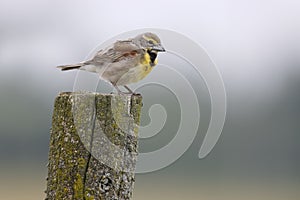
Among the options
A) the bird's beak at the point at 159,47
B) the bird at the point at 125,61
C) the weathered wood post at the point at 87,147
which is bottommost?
the weathered wood post at the point at 87,147

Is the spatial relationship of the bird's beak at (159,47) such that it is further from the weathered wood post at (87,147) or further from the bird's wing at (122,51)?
the weathered wood post at (87,147)

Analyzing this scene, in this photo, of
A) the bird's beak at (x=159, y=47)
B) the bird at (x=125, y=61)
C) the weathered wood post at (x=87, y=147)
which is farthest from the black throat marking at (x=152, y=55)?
the weathered wood post at (x=87, y=147)

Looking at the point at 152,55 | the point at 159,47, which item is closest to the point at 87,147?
the point at 159,47

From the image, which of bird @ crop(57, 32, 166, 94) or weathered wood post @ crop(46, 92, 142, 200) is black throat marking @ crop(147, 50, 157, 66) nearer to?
bird @ crop(57, 32, 166, 94)

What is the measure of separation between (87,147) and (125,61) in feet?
4.50

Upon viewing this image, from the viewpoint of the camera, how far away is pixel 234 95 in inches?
688

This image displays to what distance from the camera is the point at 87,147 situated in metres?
3.20

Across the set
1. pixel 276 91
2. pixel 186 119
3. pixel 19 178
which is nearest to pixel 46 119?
pixel 19 178

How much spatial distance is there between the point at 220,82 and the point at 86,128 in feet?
3.09

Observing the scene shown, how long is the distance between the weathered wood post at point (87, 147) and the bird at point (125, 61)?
3.65 ft

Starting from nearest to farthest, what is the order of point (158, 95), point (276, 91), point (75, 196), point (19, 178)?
point (75, 196) < point (158, 95) < point (19, 178) < point (276, 91)

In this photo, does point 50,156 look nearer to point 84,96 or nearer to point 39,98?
point 84,96

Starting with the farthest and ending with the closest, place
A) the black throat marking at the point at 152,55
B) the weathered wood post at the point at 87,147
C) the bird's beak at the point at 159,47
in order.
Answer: the black throat marking at the point at 152,55 < the bird's beak at the point at 159,47 < the weathered wood post at the point at 87,147

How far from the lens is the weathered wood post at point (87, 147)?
3197 mm
